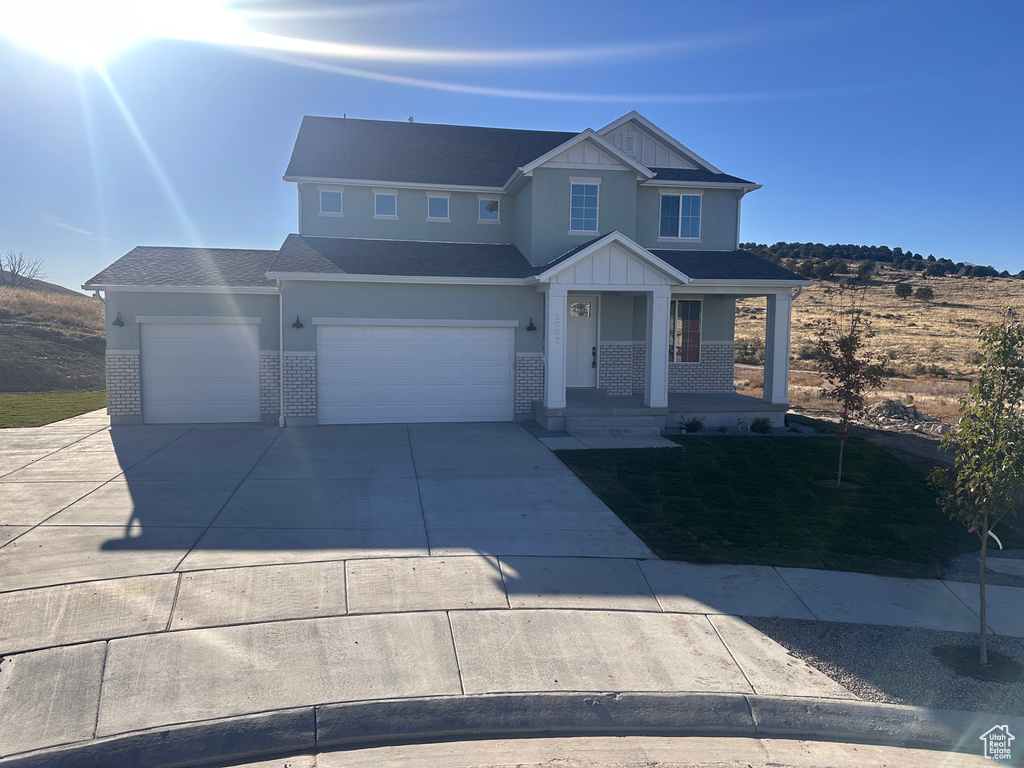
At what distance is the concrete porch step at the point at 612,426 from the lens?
48.6 feet

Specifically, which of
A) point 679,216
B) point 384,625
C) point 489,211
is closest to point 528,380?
point 489,211

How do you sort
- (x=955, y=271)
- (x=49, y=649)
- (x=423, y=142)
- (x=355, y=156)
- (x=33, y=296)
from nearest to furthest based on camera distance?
1. (x=49, y=649)
2. (x=355, y=156)
3. (x=423, y=142)
4. (x=33, y=296)
5. (x=955, y=271)

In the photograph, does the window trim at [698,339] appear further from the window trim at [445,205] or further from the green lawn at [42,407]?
the green lawn at [42,407]

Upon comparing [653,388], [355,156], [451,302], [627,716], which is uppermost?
[355,156]

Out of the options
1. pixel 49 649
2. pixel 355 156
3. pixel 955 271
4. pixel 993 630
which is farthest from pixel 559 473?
pixel 955 271

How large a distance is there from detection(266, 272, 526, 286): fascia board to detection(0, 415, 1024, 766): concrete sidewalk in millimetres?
5999

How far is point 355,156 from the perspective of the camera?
732 inches

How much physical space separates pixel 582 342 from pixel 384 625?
13413 millimetres

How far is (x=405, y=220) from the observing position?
18.0m

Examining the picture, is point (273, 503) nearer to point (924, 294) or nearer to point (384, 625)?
point (384, 625)

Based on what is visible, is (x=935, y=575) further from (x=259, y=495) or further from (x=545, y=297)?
(x=545, y=297)

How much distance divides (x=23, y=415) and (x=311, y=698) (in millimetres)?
16023

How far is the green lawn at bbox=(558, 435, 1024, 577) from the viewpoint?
7.77 meters

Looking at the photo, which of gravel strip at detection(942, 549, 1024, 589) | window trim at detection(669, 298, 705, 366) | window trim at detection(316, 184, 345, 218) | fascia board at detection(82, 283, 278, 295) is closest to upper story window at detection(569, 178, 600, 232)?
window trim at detection(669, 298, 705, 366)
